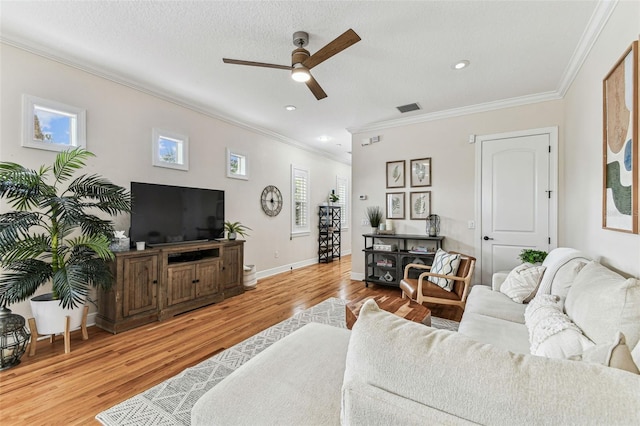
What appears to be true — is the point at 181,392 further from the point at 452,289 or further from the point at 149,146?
the point at 149,146

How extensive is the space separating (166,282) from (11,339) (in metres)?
1.29

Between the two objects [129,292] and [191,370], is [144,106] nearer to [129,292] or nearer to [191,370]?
[129,292]

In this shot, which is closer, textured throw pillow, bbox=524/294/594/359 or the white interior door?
textured throw pillow, bbox=524/294/594/359

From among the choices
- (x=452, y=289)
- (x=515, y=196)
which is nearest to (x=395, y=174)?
(x=515, y=196)

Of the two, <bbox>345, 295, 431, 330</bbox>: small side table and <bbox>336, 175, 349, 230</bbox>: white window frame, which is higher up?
<bbox>336, 175, 349, 230</bbox>: white window frame

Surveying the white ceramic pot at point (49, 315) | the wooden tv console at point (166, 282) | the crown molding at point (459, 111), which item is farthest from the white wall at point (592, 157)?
the white ceramic pot at point (49, 315)

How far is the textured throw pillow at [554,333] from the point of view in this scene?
1317mm

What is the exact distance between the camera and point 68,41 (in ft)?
8.75

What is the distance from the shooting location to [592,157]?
8.45ft

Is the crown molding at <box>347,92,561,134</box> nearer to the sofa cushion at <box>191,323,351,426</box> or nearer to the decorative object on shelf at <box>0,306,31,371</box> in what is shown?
the sofa cushion at <box>191,323,351,426</box>

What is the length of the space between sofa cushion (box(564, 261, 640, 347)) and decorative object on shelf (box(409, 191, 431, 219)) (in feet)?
9.65

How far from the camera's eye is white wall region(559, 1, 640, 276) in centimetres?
191

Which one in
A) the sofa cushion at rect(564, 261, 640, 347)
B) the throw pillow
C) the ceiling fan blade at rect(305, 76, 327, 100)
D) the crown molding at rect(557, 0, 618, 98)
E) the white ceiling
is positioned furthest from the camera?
the ceiling fan blade at rect(305, 76, 327, 100)

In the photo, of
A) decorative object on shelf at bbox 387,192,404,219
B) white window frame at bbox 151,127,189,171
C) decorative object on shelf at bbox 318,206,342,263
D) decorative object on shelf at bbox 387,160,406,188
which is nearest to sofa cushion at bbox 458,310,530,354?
decorative object on shelf at bbox 387,192,404,219
